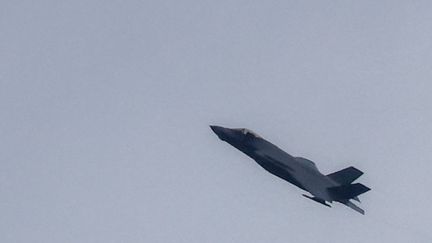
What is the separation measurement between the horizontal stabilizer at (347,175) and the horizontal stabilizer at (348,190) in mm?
2282

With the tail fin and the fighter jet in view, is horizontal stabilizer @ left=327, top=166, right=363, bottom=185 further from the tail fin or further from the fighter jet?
the tail fin

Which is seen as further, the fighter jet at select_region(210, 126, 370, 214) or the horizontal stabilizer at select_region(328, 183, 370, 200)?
the fighter jet at select_region(210, 126, 370, 214)

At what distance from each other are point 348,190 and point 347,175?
336cm

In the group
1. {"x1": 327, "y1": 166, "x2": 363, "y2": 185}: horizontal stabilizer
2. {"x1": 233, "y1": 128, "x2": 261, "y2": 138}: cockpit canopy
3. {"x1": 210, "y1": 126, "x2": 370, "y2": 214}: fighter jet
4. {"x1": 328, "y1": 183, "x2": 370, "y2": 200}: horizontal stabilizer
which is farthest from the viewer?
{"x1": 233, "y1": 128, "x2": 261, "y2": 138}: cockpit canopy

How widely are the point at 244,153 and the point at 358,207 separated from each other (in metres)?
13.3

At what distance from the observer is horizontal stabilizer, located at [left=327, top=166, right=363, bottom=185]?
76.6 meters

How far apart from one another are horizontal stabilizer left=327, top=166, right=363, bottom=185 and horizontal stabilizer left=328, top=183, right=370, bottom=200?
2282 millimetres

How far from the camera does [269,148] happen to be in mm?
76938

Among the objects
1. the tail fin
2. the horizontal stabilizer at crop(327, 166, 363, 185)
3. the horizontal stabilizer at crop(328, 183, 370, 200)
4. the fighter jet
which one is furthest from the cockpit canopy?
the tail fin

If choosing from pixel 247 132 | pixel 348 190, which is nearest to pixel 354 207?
pixel 348 190

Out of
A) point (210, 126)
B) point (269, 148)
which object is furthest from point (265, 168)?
point (210, 126)

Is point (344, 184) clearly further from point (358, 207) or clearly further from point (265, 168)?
point (265, 168)

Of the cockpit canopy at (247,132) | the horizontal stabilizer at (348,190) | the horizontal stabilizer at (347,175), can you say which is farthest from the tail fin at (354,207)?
the cockpit canopy at (247,132)

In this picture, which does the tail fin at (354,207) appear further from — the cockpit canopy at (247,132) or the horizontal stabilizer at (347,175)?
the cockpit canopy at (247,132)
